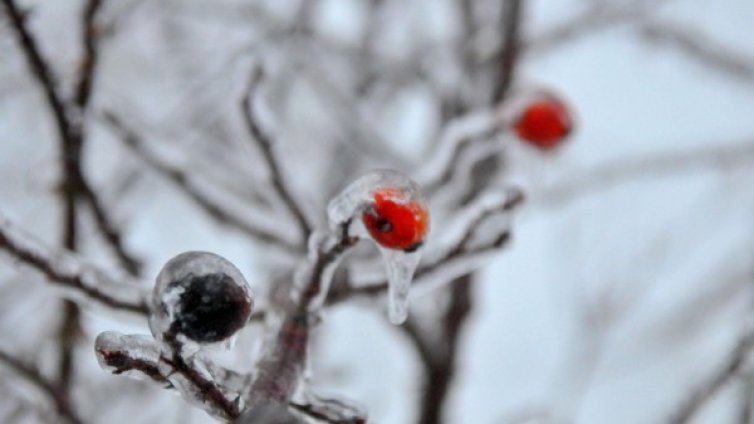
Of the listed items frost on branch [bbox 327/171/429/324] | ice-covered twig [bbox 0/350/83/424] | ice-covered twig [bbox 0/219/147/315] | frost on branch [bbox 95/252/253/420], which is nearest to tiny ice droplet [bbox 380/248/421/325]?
frost on branch [bbox 327/171/429/324]

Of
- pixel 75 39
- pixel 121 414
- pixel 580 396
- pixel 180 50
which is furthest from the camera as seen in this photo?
pixel 580 396

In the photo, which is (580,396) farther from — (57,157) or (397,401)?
(57,157)

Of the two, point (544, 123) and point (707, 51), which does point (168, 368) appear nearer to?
point (544, 123)

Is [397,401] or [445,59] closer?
[445,59]

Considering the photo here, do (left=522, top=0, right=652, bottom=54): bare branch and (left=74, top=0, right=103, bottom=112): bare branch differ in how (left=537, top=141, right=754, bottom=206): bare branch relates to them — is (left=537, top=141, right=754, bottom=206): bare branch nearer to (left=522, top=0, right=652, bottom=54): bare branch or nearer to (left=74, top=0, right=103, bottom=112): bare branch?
(left=522, top=0, right=652, bottom=54): bare branch

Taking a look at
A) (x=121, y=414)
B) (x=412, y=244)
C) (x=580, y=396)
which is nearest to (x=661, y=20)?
(x=580, y=396)

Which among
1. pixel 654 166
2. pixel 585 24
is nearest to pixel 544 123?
pixel 585 24

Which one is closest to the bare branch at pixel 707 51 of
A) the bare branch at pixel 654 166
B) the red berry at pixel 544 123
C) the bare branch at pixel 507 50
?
the bare branch at pixel 654 166
